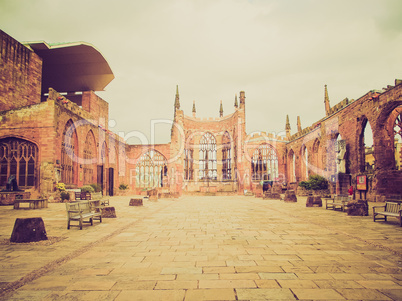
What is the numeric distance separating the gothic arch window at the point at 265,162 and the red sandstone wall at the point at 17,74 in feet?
78.5

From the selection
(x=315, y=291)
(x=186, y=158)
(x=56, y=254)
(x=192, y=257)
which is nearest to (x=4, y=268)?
(x=56, y=254)

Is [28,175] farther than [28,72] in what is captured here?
No

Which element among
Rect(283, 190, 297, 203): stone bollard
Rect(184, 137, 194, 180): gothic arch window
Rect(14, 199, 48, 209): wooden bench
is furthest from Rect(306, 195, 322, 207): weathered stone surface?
Rect(184, 137, 194, 180): gothic arch window

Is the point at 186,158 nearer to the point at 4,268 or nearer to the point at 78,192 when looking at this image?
the point at 78,192

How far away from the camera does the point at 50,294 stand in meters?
2.83

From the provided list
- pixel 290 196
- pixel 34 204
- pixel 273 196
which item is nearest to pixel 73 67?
pixel 34 204

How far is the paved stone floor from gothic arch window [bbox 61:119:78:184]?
38.2 feet

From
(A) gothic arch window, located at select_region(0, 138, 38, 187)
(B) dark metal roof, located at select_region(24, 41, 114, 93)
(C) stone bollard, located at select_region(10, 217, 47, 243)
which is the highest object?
(B) dark metal roof, located at select_region(24, 41, 114, 93)

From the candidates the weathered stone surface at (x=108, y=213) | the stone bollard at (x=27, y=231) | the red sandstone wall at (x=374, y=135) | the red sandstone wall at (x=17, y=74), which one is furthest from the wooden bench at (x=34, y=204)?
the red sandstone wall at (x=374, y=135)

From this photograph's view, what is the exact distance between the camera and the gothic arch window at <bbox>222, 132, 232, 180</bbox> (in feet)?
105

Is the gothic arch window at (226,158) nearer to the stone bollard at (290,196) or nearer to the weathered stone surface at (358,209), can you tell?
the stone bollard at (290,196)

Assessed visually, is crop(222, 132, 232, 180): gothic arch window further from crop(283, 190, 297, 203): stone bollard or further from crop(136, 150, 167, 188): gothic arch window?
crop(283, 190, 297, 203): stone bollard

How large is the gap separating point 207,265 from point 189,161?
2802cm

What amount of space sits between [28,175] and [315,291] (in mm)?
17126
